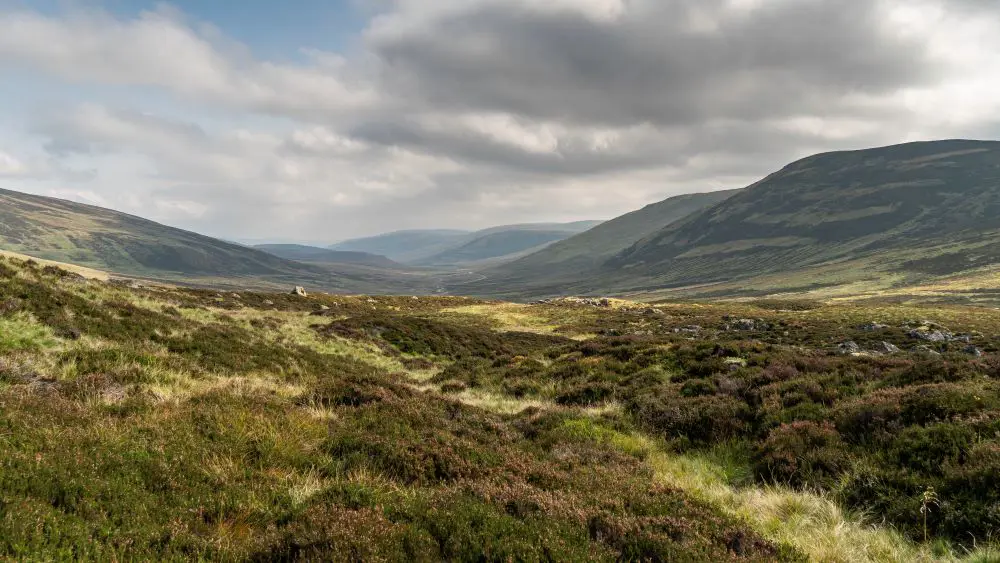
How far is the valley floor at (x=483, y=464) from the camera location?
4574 millimetres

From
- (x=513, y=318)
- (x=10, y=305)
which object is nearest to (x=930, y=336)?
(x=513, y=318)

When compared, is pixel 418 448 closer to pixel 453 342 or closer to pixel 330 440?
pixel 330 440

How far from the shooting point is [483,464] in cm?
735

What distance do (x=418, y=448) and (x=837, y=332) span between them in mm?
51184

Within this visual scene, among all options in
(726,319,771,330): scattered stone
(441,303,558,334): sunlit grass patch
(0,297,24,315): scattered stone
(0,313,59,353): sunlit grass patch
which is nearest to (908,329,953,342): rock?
(726,319,771,330): scattered stone

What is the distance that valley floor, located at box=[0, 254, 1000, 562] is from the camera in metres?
4.57

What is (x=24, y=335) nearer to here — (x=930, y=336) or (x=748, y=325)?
(x=930, y=336)

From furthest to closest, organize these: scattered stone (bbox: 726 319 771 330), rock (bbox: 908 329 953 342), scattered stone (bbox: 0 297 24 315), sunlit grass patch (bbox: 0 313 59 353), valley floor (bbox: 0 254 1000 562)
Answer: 1. scattered stone (bbox: 726 319 771 330)
2. rock (bbox: 908 329 953 342)
3. scattered stone (bbox: 0 297 24 315)
4. sunlit grass patch (bbox: 0 313 59 353)
5. valley floor (bbox: 0 254 1000 562)

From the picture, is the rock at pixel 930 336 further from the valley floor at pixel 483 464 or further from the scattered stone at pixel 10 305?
the scattered stone at pixel 10 305

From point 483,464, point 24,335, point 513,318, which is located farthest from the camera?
point 513,318

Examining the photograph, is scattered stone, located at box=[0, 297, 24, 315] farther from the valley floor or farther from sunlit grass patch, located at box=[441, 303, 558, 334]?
sunlit grass patch, located at box=[441, 303, 558, 334]

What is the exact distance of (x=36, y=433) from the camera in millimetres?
5688

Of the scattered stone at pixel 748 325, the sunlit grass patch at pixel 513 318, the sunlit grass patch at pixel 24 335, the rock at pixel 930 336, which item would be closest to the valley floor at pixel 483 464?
the sunlit grass patch at pixel 24 335

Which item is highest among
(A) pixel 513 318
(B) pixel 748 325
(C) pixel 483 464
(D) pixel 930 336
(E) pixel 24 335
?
(E) pixel 24 335
